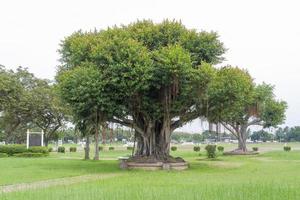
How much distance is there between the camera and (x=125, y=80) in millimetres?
27484

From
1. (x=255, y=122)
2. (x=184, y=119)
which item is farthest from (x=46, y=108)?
(x=184, y=119)

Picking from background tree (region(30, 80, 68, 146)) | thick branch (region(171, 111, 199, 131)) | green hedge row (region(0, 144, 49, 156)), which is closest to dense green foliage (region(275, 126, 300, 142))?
background tree (region(30, 80, 68, 146))

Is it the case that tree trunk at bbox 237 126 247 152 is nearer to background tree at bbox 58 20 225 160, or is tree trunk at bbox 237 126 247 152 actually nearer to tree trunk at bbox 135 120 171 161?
background tree at bbox 58 20 225 160

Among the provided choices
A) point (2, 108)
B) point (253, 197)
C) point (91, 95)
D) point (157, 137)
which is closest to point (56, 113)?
point (2, 108)

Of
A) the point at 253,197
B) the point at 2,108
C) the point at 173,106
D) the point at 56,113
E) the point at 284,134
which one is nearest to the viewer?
the point at 253,197

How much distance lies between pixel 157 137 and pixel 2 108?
71.0 ft

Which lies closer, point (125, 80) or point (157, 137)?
point (125, 80)

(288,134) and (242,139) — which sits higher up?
(288,134)

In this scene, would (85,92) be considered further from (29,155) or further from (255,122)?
(255,122)

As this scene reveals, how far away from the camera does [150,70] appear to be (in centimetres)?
2747

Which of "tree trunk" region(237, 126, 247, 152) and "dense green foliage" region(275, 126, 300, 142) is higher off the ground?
"dense green foliage" region(275, 126, 300, 142)

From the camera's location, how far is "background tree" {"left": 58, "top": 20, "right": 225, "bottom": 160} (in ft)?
89.8

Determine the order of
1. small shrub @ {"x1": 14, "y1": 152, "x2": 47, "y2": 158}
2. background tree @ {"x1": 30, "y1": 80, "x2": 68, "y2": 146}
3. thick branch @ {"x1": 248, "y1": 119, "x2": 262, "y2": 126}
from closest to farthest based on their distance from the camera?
small shrub @ {"x1": 14, "y1": 152, "x2": 47, "y2": 158}, background tree @ {"x1": 30, "y1": 80, "x2": 68, "y2": 146}, thick branch @ {"x1": 248, "y1": 119, "x2": 262, "y2": 126}

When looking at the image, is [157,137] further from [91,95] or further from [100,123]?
[91,95]
